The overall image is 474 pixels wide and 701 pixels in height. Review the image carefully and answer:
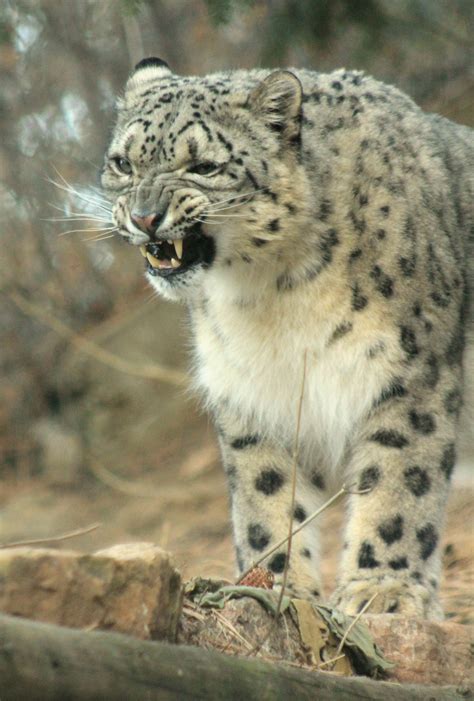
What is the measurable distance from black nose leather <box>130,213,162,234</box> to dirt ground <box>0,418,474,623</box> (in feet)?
14.0

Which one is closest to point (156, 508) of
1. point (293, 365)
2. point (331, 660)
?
point (293, 365)

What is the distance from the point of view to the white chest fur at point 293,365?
5.46 metres

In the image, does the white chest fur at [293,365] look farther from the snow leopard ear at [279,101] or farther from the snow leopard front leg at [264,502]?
the snow leopard ear at [279,101]

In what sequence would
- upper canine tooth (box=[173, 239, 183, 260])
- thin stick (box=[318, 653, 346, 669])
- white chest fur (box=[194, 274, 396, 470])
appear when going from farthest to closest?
1. white chest fur (box=[194, 274, 396, 470])
2. upper canine tooth (box=[173, 239, 183, 260])
3. thin stick (box=[318, 653, 346, 669])

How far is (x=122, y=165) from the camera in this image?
5.34 metres

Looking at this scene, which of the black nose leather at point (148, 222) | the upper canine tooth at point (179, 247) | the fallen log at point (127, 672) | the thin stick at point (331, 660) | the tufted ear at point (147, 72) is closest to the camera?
the fallen log at point (127, 672)

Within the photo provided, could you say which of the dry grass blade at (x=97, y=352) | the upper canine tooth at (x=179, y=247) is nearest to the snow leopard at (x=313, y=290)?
the upper canine tooth at (x=179, y=247)

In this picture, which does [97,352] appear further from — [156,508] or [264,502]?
[264,502]

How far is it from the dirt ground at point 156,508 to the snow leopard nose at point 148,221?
14.0ft

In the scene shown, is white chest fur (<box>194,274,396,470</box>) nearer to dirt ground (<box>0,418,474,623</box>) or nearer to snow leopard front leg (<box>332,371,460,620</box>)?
snow leopard front leg (<box>332,371,460,620</box>)

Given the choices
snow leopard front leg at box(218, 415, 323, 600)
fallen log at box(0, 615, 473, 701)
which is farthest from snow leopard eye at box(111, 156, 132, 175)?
fallen log at box(0, 615, 473, 701)

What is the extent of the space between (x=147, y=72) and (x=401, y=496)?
7.35ft

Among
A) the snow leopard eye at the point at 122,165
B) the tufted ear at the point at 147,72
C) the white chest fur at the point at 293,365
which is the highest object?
the tufted ear at the point at 147,72

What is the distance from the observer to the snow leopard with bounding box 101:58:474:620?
5203 millimetres
